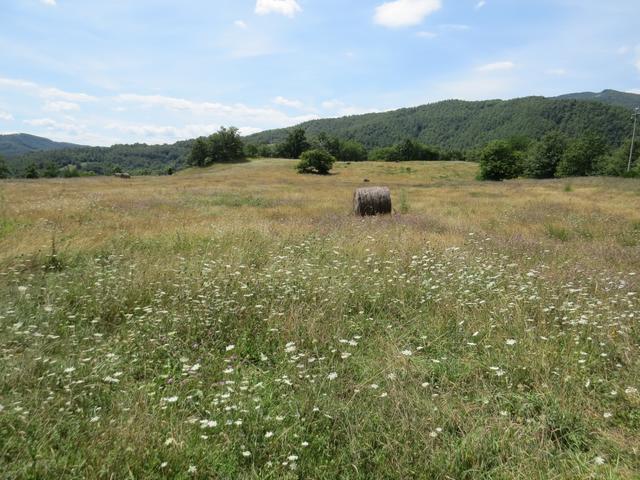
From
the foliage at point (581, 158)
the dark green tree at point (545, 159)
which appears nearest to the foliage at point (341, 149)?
the dark green tree at point (545, 159)

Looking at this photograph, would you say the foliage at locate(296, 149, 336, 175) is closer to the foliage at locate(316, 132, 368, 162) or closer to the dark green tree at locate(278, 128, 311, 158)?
the dark green tree at locate(278, 128, 311, 158)

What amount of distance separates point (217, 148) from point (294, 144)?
85.8ft

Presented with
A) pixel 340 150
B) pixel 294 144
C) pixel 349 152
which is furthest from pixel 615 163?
pixel 294 144

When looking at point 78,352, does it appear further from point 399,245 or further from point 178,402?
point 399,245

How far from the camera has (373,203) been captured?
16562 mm

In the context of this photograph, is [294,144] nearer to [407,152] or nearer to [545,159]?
[407,152]

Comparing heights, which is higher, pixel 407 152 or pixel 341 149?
pixel 341 149

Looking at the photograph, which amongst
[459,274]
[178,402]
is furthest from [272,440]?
[459,274]

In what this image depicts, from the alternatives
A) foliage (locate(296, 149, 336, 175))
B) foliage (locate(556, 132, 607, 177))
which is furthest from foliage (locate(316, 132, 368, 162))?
foliage (locate(556, 132, 607, 177))

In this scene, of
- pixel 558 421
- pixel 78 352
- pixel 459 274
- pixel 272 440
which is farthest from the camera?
pixel 459 274

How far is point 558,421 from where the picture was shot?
3504mm

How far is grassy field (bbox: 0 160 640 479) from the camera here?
9.98 ft

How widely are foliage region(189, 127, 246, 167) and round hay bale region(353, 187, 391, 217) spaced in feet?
268

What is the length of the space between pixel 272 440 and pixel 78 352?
2.75 metres
